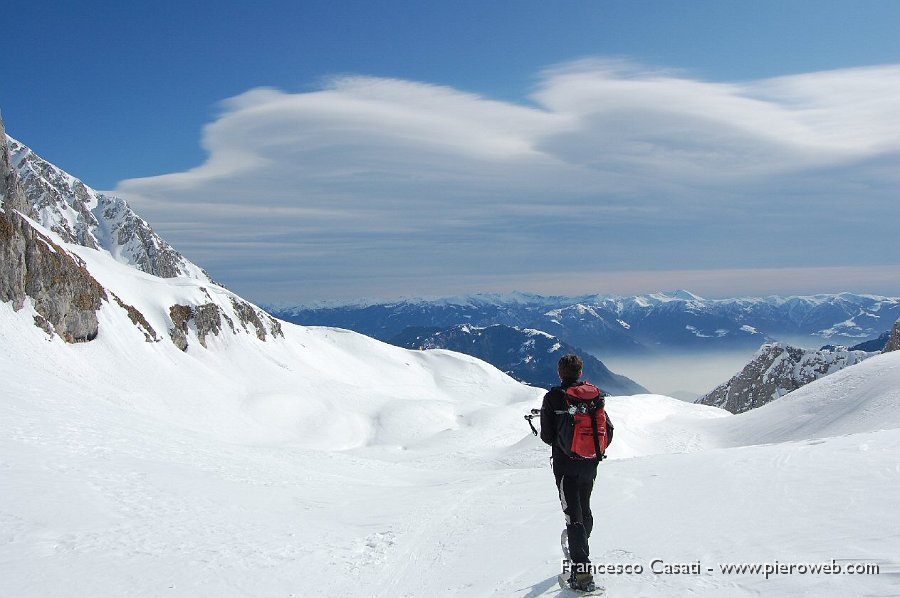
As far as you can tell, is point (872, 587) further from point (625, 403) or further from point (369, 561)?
point (625, 403)

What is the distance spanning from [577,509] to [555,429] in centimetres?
121

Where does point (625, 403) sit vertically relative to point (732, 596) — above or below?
below

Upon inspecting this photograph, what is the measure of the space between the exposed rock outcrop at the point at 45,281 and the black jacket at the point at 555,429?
5071cm

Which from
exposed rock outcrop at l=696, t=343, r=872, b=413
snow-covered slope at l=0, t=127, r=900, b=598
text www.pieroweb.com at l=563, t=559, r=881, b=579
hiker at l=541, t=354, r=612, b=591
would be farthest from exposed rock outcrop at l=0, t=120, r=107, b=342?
exposed rock outcrop at l=696, t=343, r=872, b=413

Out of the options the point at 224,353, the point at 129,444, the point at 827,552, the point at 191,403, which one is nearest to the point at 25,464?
the point at 129,444

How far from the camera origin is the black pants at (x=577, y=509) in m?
8.08

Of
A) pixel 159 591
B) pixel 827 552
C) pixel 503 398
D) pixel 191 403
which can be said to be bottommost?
pixel 503 398

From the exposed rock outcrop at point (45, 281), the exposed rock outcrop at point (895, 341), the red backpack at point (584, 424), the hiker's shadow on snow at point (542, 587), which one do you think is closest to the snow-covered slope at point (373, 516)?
the hiker's shadow on snow at point (542, 587)

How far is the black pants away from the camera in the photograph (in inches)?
318

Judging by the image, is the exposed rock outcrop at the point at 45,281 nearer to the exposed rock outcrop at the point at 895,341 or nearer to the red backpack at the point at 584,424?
the red backpack at the point at 584,424

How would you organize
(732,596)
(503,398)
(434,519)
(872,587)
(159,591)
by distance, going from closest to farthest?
(872,587) < (732,596) < (159,591) < (434,519) < (503,398)

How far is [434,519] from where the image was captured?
1355 centimetres

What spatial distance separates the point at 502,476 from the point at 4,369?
82.9 feet

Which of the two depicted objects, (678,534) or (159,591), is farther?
(678,534)
